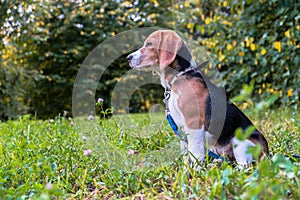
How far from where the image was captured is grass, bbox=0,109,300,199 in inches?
69.4

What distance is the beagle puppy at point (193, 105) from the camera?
106 inches

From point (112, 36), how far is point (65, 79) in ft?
5.81

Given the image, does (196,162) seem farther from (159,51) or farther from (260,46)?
(260,46)

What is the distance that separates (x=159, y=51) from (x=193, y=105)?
517mm

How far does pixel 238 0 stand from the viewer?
20.8 feet

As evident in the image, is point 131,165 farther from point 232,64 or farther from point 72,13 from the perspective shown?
point 72,13

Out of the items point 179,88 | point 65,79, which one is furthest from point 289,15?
point 65,79

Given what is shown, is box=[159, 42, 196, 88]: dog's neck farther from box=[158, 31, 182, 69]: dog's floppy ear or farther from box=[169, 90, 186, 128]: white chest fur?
box=[169, 90, 186, 128]: white chest fur

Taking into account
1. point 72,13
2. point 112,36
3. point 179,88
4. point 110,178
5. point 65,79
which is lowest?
point 110,178

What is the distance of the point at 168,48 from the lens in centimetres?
293

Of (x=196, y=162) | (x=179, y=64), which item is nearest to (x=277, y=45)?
(x=179, y=64)

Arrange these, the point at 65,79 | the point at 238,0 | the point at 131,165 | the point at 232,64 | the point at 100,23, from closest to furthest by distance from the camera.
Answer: the point at 131,165, the point at 238,0, the point at 232,64, the point at 65,79, the point at 100,23

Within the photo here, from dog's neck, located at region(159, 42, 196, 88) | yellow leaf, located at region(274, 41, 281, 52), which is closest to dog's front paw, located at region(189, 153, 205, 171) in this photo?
dog's neck, located at region(159, 42, 196, 88)

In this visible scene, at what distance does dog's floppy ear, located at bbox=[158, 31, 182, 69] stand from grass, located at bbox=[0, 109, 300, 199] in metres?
0.71
